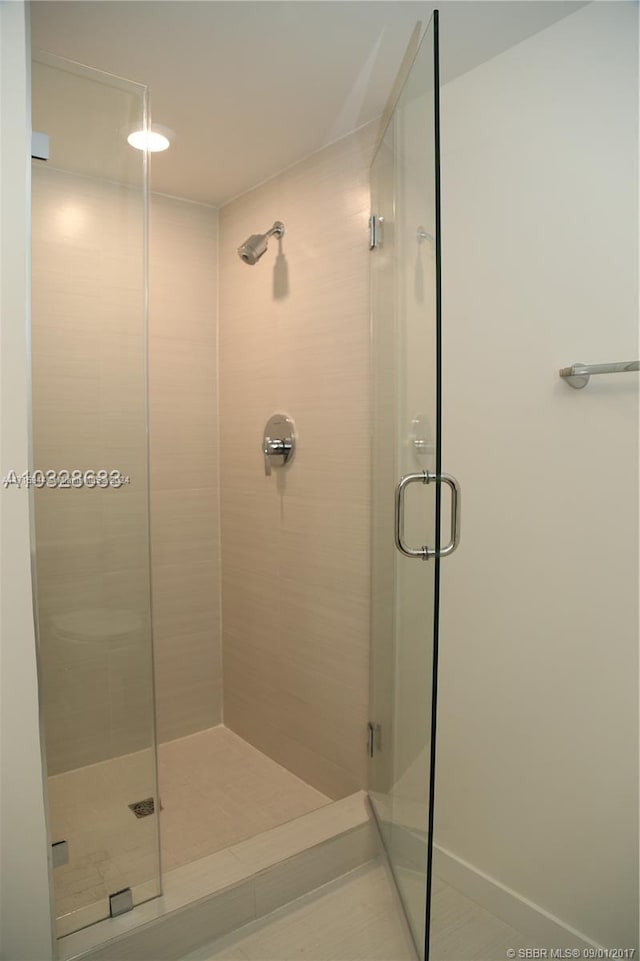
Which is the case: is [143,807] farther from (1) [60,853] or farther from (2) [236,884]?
(2) [236,884]

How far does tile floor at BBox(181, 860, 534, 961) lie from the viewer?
164 centimetres

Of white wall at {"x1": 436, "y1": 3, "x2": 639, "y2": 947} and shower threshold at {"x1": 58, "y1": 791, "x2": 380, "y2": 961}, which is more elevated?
white wall at {"x1": 436, "y1": 3, "x2": 639, "y2": 947}

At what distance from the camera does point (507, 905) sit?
5.76 feet

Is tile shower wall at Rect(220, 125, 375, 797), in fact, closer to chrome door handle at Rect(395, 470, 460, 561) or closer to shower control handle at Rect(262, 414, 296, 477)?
shower control handle at Rect(262, 414, 296, 477)

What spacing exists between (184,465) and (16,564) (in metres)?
1.54

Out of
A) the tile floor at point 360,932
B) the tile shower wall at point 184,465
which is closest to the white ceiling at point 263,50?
the tile shower wall at point 184,465

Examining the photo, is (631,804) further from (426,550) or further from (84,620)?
(84,620)

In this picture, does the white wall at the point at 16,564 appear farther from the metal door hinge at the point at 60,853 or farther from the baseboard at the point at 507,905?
the baseboard at the point at 507,905

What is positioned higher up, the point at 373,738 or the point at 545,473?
the point at 545,473

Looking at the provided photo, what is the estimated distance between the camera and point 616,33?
1.50 metres

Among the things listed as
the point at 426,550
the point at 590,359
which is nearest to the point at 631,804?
the point at 426,550

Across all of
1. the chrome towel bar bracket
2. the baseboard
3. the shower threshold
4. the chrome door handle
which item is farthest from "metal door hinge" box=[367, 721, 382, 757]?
the chrome towel bar bracket

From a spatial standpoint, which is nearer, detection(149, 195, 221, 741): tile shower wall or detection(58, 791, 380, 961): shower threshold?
detection(58, 791, 380, 961): shower threshold

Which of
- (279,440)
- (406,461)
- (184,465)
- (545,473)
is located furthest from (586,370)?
(184,465)
